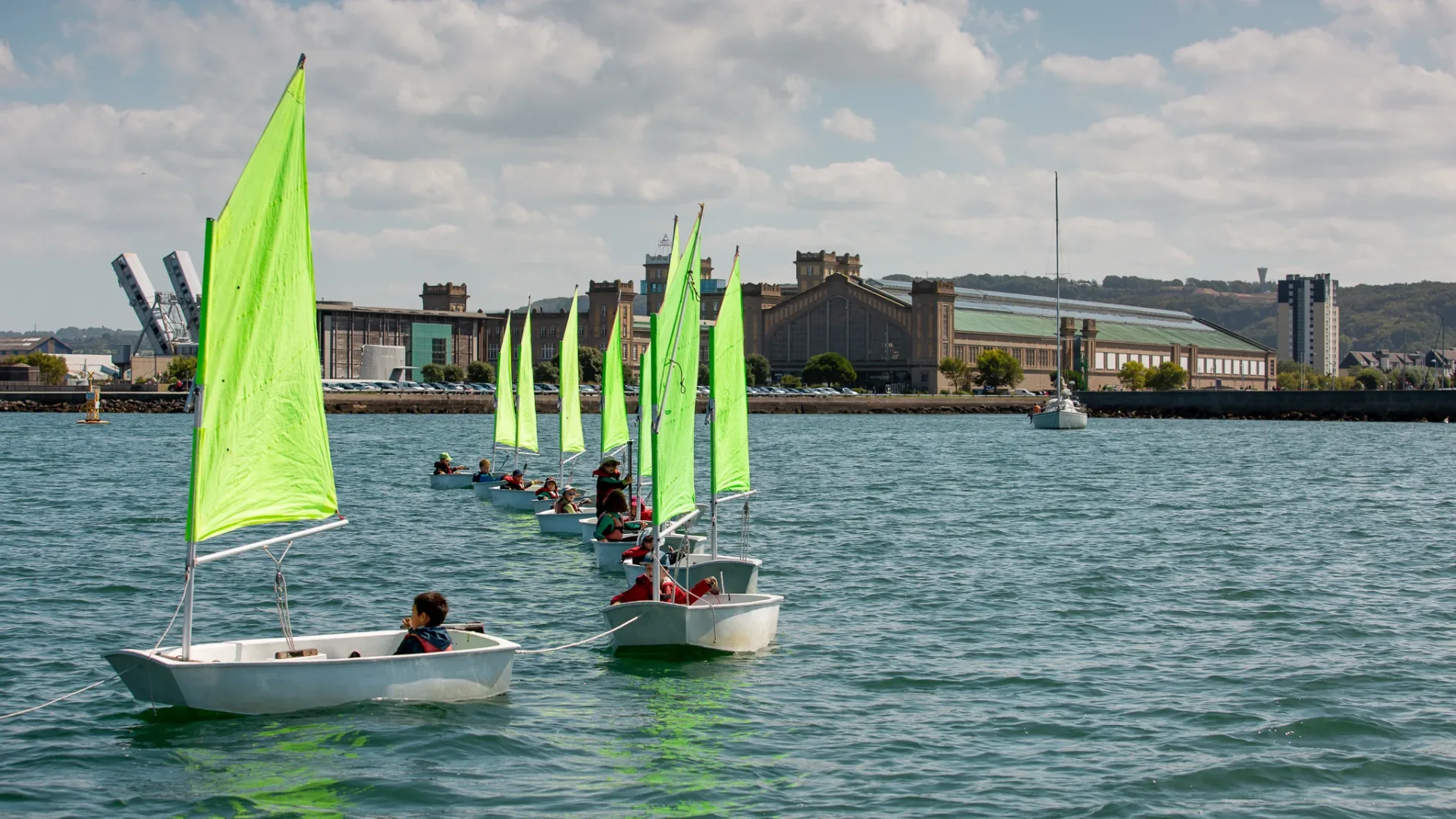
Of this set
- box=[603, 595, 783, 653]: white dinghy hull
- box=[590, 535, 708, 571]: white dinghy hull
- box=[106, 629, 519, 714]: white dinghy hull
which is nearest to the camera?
box=[106, 629, 519, 714]: white dinghy hull

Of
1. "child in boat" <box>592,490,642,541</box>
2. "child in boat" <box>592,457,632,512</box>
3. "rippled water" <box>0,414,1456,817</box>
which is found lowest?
"rippled water" <box>0,414,1456,817</box>

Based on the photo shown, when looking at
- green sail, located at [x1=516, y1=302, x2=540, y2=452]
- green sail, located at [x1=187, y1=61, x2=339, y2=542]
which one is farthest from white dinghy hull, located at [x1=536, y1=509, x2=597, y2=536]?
green sail, located at [x1=187, y1=61, x2=339, y2=542]

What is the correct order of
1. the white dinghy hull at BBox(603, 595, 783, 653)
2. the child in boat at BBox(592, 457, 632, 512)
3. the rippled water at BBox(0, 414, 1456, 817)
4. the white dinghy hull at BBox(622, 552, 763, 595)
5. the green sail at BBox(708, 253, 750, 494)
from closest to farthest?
the rippled water at BBox(0, 414, 1456, 817) < the white dinghy hull at BBox(603, 595, 783, 653) < the white dinghy hull at BBox(622, 552, 763, 595) < the green sail at BBox(708, 253, 750, 494) < the child in boat at BBox(592, 457, 632, 512)

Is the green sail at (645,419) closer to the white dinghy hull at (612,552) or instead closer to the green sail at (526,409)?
the white dinghy hull at (612,552)

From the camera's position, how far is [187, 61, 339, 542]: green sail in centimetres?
1623

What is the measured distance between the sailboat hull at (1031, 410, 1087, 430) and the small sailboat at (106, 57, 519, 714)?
395 ft

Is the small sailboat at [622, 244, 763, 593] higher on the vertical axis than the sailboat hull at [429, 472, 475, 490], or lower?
higher

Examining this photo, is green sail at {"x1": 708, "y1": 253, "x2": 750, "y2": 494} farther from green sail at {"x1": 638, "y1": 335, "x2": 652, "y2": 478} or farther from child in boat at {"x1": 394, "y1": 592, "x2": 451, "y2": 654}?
A: child in boat at {"x1": 394, "y1": 592, "x2": 451, "y2": 654}

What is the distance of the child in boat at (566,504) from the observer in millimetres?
38062

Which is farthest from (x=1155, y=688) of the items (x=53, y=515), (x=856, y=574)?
(x=53, y=515)

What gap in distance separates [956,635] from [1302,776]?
27.2 feet

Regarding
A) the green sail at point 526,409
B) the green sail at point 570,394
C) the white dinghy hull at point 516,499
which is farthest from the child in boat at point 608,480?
the green sail at point 526,409

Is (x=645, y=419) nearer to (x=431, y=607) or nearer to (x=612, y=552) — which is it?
(x=612, y=552)

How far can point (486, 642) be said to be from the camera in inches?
722
